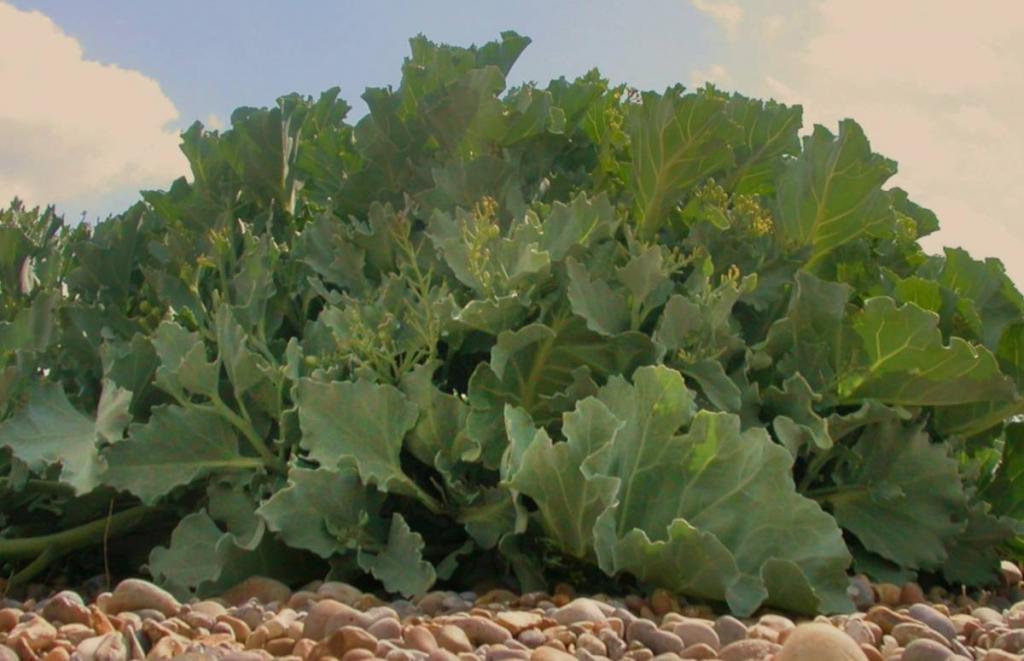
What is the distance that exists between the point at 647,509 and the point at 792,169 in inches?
53.2

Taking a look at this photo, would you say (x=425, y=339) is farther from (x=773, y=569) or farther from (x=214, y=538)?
(x=773, y=569)

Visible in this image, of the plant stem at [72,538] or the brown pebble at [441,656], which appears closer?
the brown pebble at [441,656]

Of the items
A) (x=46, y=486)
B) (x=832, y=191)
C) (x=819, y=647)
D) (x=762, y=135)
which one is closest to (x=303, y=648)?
(x=819, y=647)

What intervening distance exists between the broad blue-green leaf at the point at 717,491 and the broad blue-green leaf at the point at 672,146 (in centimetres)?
94

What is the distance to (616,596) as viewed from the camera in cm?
334

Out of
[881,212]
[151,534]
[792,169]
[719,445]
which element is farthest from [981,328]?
[151,534]

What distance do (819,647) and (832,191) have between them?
2080mm

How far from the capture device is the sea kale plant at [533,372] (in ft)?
10.6

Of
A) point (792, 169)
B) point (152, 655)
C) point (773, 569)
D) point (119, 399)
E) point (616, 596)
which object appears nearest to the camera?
point (152, 655)

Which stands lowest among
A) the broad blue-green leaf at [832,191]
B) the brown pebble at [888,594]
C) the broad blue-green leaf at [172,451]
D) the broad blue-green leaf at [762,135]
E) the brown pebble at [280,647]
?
the brown pebble at [280,647]

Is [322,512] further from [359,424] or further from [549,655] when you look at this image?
[549,655]

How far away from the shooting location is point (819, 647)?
2.23 meters

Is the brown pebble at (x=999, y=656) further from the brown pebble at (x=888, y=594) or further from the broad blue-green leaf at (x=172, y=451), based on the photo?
the broad blue-green leaf at (x=172, y=451)

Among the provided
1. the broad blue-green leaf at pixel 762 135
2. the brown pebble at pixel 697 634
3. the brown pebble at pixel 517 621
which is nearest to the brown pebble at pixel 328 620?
the brown pebble at pixel 517 621
